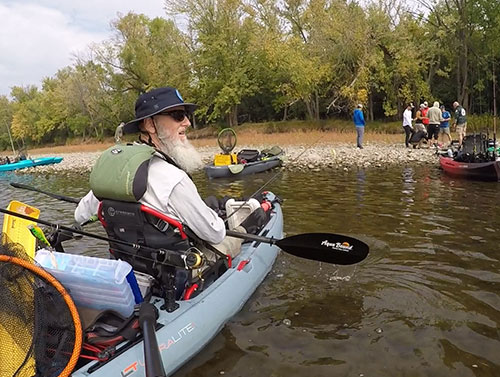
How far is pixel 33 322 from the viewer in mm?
2572

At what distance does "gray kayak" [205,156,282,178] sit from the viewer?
13.6 m

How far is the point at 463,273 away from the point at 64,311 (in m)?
4.44

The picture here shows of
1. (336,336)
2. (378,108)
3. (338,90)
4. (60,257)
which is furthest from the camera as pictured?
(378,108)

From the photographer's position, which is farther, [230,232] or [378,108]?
[378,108]

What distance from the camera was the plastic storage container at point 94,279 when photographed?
2.83 meters

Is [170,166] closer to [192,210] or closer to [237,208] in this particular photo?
[192,210]

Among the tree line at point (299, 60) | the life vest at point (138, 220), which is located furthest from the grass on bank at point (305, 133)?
the life vest at point (138, 220)

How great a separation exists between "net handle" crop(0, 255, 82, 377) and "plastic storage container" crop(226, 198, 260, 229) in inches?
113

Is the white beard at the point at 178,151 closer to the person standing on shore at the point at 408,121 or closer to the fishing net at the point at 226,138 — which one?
the fishing net at the point at 226,138

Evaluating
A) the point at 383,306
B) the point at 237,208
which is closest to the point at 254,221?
the point at 237,208

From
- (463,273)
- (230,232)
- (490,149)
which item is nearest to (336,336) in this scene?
(230,232)

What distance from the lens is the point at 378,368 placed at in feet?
11.0

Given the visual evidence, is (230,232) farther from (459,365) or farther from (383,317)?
(459,365)

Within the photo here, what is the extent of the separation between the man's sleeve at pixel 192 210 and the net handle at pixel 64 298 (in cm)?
100
